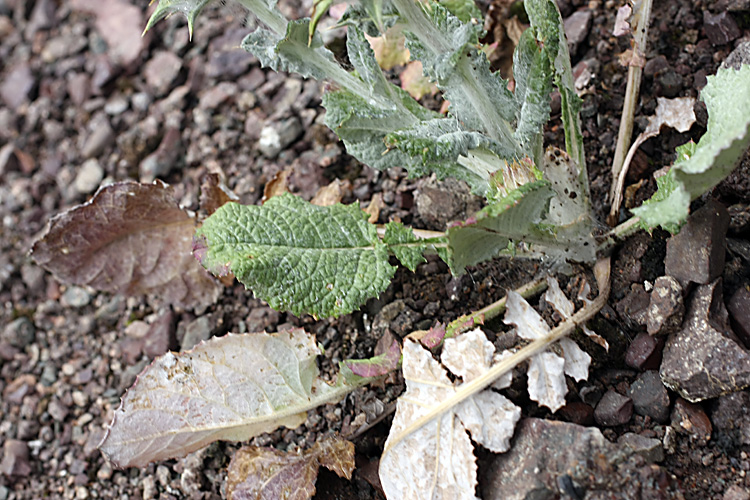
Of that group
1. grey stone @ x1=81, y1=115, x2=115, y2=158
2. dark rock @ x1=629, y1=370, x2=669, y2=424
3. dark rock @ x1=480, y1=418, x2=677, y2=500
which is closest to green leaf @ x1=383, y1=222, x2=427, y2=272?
dark rock @ x1=480, y1=418, x2=677, y2=500

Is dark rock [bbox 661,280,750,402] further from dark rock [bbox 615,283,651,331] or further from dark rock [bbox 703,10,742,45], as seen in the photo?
dark rock [bbox 703,10,742,45]

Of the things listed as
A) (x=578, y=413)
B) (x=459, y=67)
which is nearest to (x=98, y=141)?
(x=459, y=67)

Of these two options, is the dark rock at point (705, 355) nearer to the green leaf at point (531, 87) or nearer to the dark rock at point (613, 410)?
the dark rock at point (613, 410)

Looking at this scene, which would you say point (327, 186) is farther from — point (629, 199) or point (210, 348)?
point (629, 199)

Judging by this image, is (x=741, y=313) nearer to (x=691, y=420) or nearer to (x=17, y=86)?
(x=691, y=420)

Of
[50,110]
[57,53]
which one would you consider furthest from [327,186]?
[57,53]
